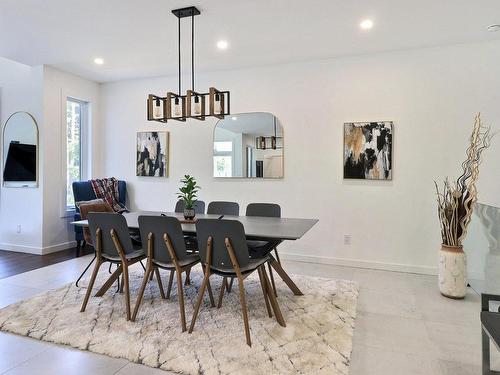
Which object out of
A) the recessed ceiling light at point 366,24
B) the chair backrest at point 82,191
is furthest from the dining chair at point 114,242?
the recessed ceiling light at point 366,24

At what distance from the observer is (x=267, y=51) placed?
4.12m

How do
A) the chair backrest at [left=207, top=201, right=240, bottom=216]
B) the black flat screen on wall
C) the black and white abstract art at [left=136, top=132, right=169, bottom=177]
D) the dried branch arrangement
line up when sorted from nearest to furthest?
the dried branch arrangement
the chair backrest at [left=207, top=201, right=240, bottom=216]
the black flat screen on wall
the black and white abstract art at [left=136, top=132, right=169, bottom=177]

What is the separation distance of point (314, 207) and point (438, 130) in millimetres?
1760

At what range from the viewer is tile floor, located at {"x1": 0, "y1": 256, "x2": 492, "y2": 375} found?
202cm

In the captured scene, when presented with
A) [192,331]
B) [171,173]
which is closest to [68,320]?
[192,331]

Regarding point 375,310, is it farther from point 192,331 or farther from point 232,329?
point 192,331

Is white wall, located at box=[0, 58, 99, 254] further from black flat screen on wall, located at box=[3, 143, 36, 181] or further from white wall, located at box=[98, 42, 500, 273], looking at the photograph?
white wall, located at box=[98, 42, 500, 273]

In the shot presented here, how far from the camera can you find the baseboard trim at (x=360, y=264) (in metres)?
4.02

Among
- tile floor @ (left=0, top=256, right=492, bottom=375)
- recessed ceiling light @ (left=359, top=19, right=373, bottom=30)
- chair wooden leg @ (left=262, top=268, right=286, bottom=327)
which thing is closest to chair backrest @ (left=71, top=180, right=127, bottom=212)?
tile floor @ (left=0, top=256, right=492, bottom=375)

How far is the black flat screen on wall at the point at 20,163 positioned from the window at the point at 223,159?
2671 millimetres

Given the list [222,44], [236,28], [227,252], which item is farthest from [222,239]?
[222,44]

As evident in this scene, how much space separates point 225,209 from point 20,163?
136 inches

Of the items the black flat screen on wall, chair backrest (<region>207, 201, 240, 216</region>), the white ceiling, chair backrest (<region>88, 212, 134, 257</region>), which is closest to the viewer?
chair backrest (<region>88, 212, 134, 257</region>)

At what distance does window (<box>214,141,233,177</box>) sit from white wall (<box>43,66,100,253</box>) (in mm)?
2383
